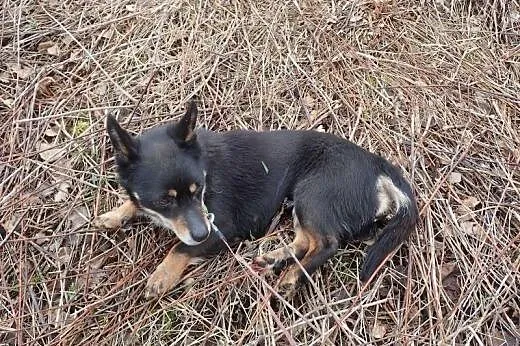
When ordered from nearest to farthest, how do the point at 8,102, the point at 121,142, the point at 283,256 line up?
the point at 121,142 → the point at 283,256 → the point at 8,102

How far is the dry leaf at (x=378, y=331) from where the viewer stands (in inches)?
142

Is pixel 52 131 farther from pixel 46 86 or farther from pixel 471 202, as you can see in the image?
pixel 471 202

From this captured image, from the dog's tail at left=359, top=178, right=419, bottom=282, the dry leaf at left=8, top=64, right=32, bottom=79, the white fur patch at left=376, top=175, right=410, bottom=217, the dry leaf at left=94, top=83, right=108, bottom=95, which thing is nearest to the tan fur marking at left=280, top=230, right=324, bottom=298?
the dog's tail at left=359, top=178, right=419, bottom=282

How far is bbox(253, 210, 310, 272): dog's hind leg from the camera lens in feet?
12.3

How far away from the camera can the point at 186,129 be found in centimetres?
359

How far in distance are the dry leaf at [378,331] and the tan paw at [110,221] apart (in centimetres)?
160

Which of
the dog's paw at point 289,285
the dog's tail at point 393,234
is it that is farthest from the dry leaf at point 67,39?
the dog's tail at point 393,234

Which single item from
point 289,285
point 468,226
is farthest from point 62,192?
point 468,226

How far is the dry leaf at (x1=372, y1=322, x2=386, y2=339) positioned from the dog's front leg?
1570mm

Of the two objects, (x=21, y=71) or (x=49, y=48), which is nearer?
(x=21, y=71)

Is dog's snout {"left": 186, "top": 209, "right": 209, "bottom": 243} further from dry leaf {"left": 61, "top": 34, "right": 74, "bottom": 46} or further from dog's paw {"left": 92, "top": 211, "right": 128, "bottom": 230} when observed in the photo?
dry leaf {"left": 61, "top": 34, "right": 74, "bottom": 46}

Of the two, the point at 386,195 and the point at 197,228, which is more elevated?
the point at 197,228

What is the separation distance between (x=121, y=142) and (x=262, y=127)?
1.38 metres

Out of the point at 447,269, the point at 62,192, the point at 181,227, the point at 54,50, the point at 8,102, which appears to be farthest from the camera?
the point at 54,50
